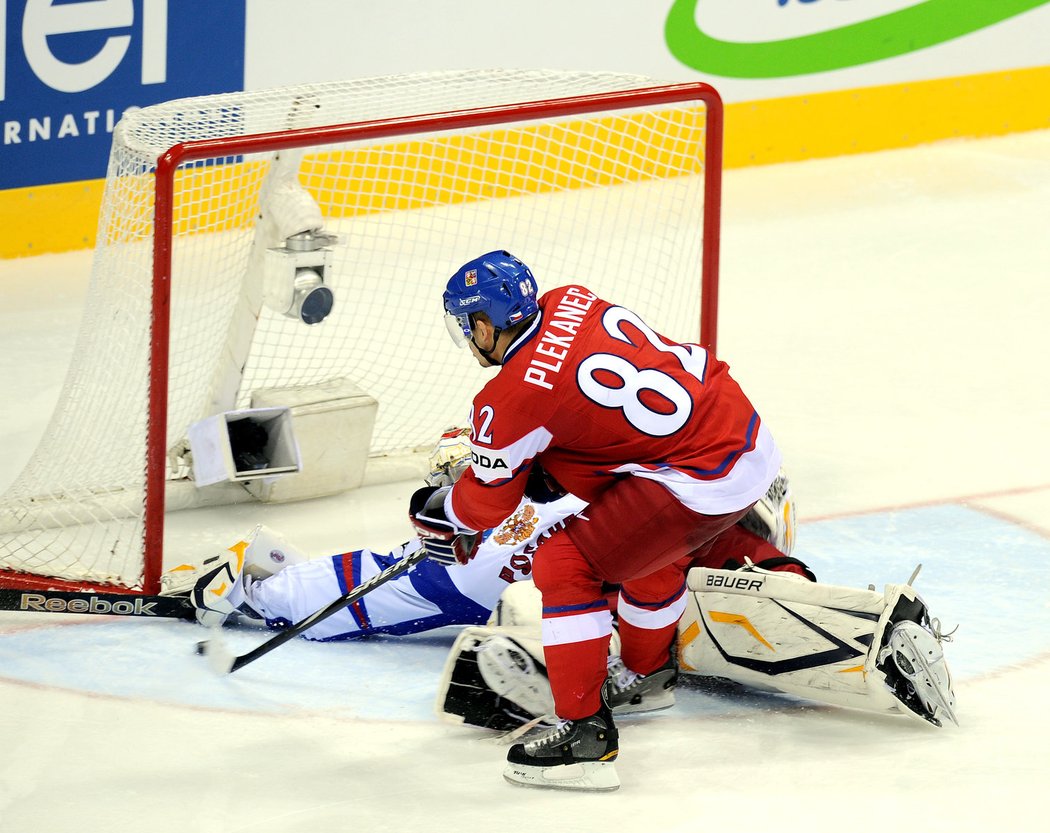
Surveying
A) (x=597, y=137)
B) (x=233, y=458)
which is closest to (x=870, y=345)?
(x=597, y=137)

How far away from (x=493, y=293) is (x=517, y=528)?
26.4 inches

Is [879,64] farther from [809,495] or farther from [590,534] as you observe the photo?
[590,534]

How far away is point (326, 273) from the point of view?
452 cm

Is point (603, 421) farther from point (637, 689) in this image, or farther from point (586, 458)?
point (637, 689)

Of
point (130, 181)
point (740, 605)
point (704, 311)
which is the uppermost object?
point (130, 181)

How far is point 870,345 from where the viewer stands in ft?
20.4

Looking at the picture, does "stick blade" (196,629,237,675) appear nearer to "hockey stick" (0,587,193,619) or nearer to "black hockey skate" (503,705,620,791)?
"hockey stick" (0,587,193,619)

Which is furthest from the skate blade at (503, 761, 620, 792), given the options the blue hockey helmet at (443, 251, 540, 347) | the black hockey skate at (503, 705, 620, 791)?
the blue hockey helmet at (443, 251, 540, 347)

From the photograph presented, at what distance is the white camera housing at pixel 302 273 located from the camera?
14.7 feet

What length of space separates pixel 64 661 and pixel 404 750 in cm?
90

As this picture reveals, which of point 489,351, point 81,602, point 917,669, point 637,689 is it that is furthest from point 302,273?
point 917,669

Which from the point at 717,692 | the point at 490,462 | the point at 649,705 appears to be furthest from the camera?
the point at 717,692

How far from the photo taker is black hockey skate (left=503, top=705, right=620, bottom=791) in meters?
3.39

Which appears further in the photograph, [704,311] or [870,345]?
[870,345]
